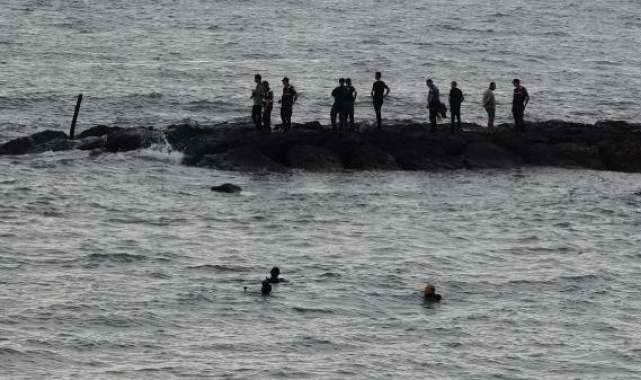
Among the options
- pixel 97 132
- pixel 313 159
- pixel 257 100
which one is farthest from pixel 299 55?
pixel 313 159

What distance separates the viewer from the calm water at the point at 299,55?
169 ft

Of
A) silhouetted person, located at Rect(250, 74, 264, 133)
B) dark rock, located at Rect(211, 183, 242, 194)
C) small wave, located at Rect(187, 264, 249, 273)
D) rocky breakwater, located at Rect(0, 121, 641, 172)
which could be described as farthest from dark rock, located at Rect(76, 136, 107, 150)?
small wave, located at Rect(187, 264, 249, 273)

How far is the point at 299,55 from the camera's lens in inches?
2697

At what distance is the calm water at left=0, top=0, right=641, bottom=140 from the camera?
5166 centimetres

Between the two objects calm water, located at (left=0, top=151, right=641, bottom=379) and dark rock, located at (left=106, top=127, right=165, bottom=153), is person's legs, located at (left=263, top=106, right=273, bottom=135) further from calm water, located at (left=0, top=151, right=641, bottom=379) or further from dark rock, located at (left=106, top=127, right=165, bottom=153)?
dark rock, located at (left=106, top=127, right=165, bottom=153)

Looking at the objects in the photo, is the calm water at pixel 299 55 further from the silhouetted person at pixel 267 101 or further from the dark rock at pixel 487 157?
the dark rock at pixel 487 157

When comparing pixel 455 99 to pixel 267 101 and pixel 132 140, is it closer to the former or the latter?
pixel 267 101

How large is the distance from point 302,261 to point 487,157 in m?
9.99

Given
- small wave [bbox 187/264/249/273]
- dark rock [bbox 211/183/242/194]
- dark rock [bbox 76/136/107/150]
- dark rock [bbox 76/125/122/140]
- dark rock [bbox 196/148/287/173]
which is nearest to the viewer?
small wave [bbox 187/264/249/273]

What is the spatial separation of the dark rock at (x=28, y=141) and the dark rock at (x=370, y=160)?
8.95 meters

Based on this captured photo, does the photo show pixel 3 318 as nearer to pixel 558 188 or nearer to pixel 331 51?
pixel 558 188

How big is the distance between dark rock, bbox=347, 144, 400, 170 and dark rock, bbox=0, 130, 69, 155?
8949 mm

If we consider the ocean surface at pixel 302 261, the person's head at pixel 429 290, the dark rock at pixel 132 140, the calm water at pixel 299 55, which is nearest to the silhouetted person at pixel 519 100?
the ocean surface at pixel 302 261

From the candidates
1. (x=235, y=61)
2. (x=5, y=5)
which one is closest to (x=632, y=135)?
(x=235, y=61)
